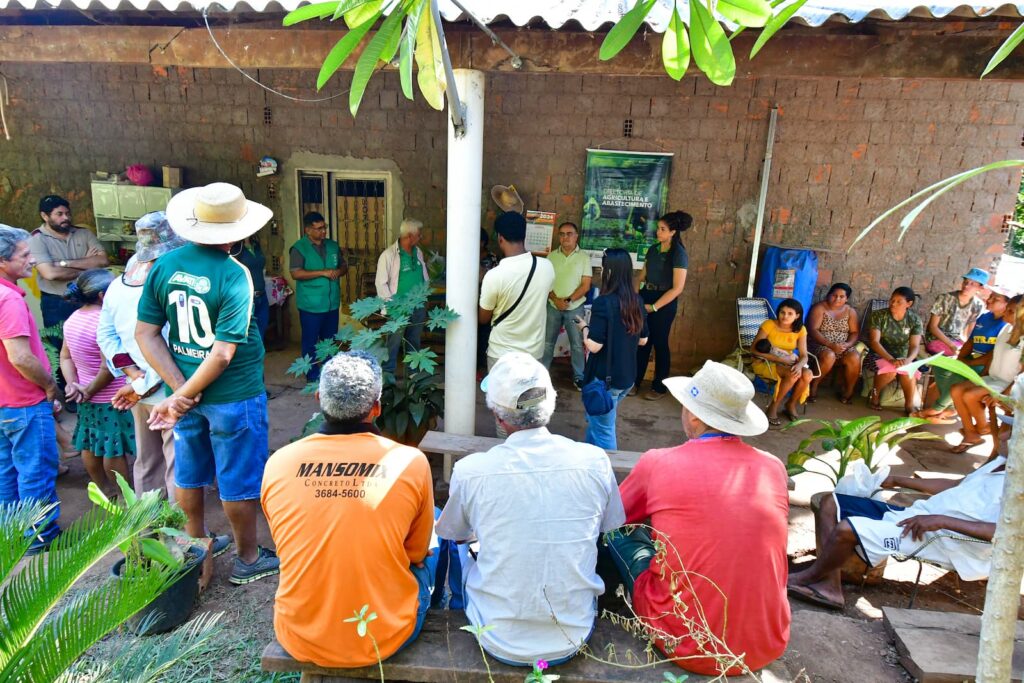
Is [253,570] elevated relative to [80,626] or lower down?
lower down

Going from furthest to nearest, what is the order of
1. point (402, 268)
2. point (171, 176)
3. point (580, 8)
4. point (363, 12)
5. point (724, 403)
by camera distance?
point (171, 176)
point (402, 268)
point (580, 8)
point (724, 403)
point (363, 12)

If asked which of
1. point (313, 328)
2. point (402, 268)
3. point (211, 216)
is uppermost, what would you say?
point (211, 216)

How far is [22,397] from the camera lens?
335 cm

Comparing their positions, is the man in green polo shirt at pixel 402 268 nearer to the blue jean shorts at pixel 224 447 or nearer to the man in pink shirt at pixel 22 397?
the blue jean shorts at pixel 224 447

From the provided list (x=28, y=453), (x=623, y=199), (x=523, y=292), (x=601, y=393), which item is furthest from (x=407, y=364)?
(x=623, y=199)

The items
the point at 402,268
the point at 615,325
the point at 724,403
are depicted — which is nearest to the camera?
the point at 724,403

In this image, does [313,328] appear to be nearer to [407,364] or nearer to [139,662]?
[407,364]

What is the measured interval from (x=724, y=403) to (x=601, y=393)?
5.24 ft

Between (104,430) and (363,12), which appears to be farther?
(104,430)

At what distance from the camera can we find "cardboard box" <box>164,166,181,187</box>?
6.88 m

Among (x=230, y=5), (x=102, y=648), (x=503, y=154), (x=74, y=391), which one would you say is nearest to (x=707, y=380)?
(x=102, y=648)

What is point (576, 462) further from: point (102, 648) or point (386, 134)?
point (386, 134)

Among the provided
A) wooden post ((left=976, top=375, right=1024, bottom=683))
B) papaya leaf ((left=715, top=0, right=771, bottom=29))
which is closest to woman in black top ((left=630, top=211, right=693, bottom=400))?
papaya leaf ((left=715, top=0, right=771, bottom=29))

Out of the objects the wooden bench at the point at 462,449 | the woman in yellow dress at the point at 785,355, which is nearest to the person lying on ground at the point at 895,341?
the woman in yellow dress at the point at 785,355
